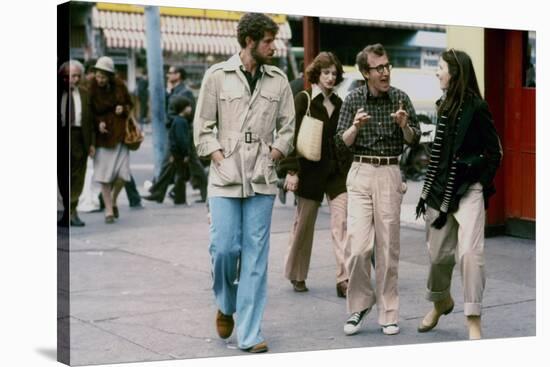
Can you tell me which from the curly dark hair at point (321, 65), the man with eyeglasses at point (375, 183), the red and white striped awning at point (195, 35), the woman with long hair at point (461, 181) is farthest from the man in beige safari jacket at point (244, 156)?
the woman with long hair at point (461, 181)

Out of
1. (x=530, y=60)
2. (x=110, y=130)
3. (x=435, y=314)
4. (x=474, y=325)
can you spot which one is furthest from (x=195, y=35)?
(x=530, y=60)

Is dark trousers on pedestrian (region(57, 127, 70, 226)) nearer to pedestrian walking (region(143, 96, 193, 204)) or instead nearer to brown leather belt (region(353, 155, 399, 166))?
pedestrian walking (region(143, 96, 193, 204))

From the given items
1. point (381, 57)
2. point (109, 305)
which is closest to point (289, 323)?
point (109, 305)

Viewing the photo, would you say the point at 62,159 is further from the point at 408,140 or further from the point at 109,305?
the point at 408,140

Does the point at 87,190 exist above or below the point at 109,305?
above

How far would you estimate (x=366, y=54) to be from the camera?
7.29 metres

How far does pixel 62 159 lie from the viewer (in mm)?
6445

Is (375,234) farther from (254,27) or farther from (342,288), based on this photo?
(254,27)

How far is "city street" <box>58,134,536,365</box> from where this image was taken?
6676 mm

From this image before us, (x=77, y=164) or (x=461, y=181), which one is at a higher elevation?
(x=77, y=164)

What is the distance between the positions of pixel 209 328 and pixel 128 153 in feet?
3.82

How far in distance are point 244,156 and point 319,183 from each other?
1.27 meters

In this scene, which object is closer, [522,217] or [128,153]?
[128,153]

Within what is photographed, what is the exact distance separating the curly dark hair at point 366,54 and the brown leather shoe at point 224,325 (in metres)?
1.75
